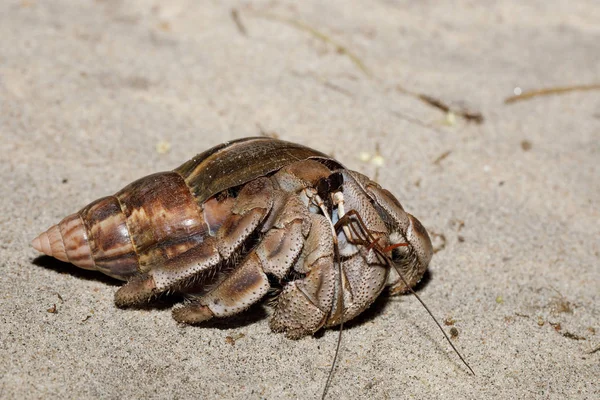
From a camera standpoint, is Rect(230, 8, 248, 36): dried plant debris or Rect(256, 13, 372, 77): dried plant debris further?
Rect(230, 8, 248, 36): dried plant debris

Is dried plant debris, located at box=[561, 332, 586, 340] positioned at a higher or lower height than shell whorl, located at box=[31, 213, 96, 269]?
lower

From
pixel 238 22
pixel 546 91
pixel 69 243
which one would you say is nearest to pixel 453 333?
pixel 69 243

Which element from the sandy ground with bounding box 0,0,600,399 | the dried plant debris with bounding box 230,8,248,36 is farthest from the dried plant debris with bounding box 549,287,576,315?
the dried plant debris with bounding box 230,8,248,36

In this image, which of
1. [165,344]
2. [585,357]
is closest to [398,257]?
[585,357]

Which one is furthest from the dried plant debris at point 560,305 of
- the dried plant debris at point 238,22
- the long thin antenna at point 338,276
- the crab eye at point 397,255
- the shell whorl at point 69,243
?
the dried plant debris at point 238,22

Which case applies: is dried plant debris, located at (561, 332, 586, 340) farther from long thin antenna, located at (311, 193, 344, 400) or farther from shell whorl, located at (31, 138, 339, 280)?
shell whorl, located at (31, 138, 339, 280)

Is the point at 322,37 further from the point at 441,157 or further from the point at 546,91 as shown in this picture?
the point at 546,91

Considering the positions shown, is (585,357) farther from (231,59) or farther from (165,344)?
(231,59)
